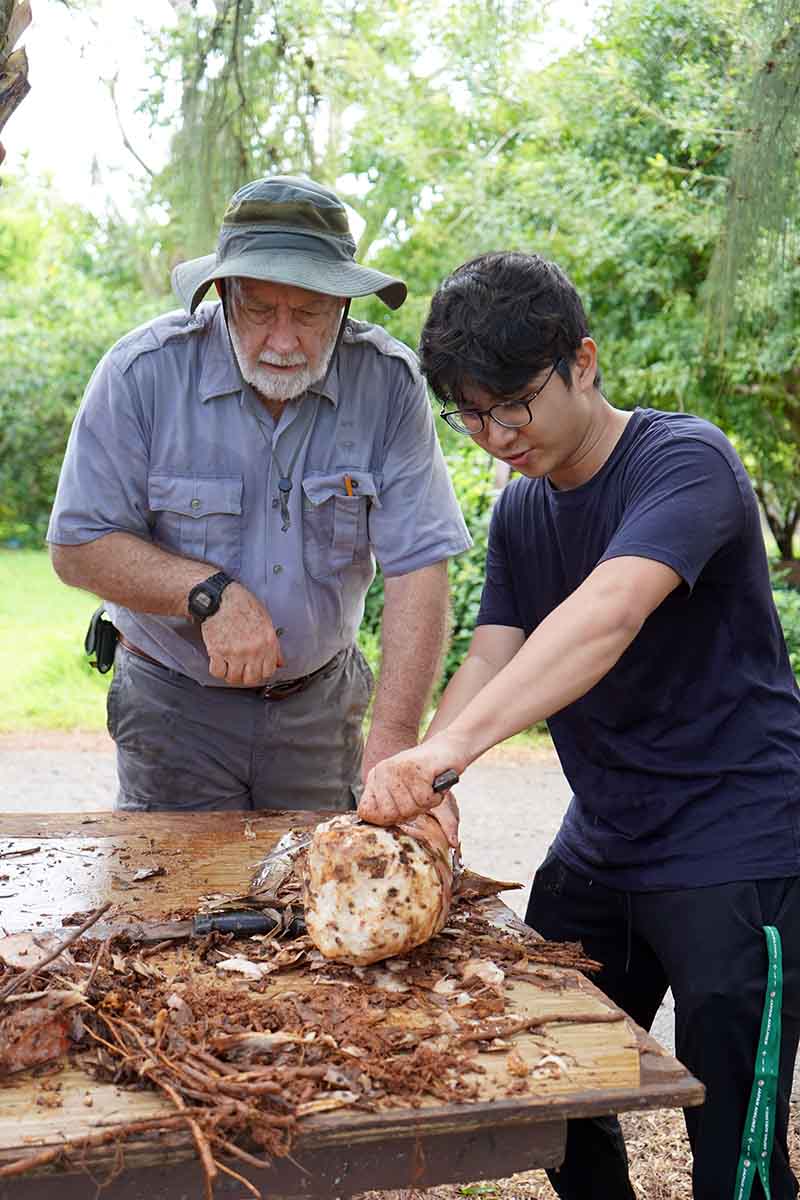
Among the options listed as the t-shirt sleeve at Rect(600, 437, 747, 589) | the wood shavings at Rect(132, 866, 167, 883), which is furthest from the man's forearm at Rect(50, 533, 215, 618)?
the t-shirt sleeve at Rect(600, 437, 747, 589)

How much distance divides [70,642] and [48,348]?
20.0 feet

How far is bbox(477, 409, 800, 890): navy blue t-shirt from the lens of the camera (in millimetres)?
2184

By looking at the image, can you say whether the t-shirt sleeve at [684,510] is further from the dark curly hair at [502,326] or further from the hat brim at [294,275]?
the hat brim at [294,275]

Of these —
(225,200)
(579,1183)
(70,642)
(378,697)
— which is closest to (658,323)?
(70,642)

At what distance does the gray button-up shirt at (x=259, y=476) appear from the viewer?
9.96ft

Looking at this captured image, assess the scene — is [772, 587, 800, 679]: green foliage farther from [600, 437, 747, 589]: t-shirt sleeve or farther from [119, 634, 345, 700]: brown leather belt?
[600, 437, 747, 589]: t-shirt sleeve

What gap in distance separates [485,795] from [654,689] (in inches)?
204

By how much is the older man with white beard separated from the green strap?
1.10 m

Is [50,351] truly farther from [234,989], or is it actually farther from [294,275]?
[234,989]

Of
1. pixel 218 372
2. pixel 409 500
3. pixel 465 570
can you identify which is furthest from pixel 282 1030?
pixel 465 570

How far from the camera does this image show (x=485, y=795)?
7.44 meters

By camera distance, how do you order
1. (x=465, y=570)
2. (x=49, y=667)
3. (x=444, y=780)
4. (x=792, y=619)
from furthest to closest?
(x=49, y=667) → (x=792, y=619) → (x=465, y=570) → (x=444, y=780)

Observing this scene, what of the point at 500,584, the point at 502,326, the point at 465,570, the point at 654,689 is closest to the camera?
the point at 502,326

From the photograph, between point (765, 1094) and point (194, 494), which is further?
point (194, 494)
